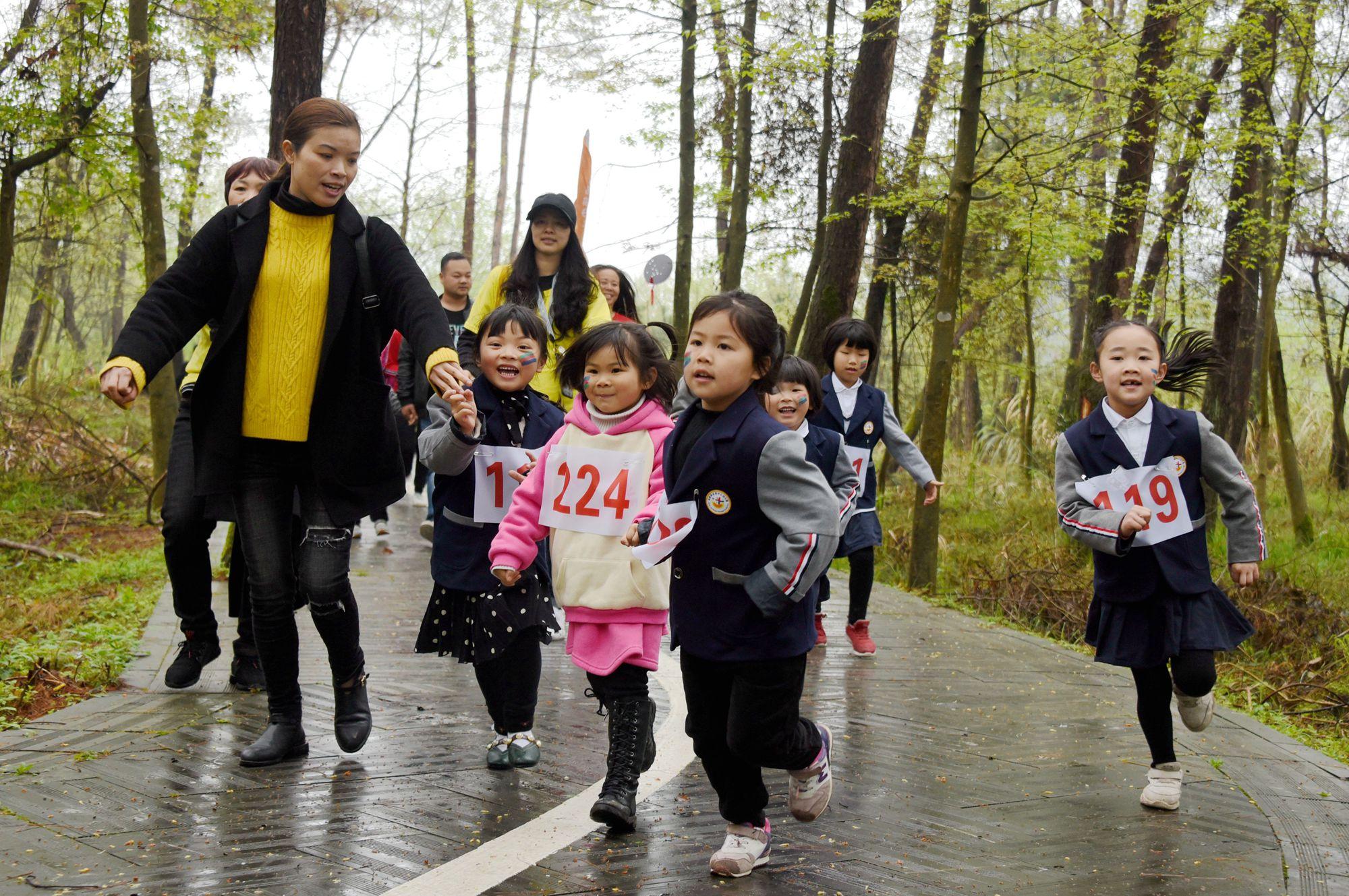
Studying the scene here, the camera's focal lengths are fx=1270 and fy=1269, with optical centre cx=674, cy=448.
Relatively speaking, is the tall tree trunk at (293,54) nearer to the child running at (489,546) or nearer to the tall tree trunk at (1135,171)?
the child running at (489,546)

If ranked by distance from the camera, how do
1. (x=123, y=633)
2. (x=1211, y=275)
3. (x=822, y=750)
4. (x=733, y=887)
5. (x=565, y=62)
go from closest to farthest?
(x=733, y=887) < (x=822, y=750) < (x=123, y=633) < (x=1211, y=275) < (x=565, y=62)

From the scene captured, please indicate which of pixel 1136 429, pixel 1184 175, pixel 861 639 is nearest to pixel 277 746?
pixel 1136 429

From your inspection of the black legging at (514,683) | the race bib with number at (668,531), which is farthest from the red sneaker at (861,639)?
the race bib with number at (668,531)

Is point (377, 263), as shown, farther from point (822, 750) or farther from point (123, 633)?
point (123, 633)

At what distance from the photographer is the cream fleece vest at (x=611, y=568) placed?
13.8 ft

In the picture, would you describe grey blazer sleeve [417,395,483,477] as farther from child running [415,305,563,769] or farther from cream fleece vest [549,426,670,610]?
cream fleece vest [549,426,670,610]

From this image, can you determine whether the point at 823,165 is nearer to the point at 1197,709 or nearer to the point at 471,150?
the point at 1197,709

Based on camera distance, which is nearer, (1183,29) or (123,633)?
(123,633)

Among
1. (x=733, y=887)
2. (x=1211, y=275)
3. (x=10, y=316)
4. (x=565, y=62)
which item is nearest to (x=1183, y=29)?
(x=1211, y=275)

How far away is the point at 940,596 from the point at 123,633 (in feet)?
20.7

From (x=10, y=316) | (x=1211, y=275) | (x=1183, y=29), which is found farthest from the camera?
(x=10, y=316)

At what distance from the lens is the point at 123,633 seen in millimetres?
7004

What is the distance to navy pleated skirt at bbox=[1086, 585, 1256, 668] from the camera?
4598 millimetres

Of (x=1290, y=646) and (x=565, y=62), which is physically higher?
(x=565, y=62)
